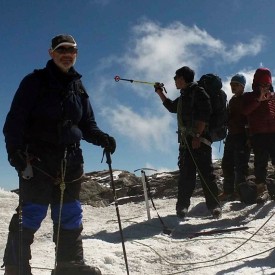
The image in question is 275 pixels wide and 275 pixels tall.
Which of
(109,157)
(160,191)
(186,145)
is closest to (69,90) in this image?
(109,157)

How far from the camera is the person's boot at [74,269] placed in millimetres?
5016

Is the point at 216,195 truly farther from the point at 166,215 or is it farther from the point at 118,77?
the point at 118,77

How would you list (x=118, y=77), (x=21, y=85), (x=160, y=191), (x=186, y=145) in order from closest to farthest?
(x=21, y=85), (x=186, y=145), (x=118, y=77), (x=160, y=191)

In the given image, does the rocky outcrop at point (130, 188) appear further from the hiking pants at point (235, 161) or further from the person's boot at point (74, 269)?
the person's boot at point (74, 269)

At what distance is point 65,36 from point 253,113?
5502mm

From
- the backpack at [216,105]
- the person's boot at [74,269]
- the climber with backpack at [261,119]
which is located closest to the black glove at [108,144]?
the person's boot at [74,269]

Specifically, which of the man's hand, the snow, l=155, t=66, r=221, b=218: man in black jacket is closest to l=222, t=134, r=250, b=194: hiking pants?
the snow

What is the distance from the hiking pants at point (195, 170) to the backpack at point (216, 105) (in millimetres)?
489

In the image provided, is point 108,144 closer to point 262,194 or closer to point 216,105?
point 216,105

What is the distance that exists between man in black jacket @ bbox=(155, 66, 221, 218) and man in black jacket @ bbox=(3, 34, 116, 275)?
139 inches

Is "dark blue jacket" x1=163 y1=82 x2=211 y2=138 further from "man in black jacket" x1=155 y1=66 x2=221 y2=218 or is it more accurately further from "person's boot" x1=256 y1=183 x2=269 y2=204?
"person's boot" x1=256 y1=183 x2=269 y2=204

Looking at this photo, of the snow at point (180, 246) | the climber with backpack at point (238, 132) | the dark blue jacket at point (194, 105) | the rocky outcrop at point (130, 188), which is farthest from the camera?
the rocky outcrop at point (130, 188)

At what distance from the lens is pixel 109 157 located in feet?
18.1

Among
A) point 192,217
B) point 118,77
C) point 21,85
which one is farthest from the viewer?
point 118,77
